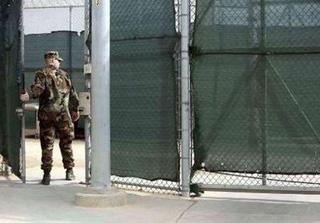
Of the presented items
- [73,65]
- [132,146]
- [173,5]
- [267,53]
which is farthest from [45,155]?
[73,65]

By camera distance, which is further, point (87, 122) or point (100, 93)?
point (87, 122)

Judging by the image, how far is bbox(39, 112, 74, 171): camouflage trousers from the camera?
27.2 ft

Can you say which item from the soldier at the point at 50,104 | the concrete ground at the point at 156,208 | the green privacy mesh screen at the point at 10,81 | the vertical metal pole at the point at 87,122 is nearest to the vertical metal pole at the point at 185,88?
the concrete ground at the point at 156,208

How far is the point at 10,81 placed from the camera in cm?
856

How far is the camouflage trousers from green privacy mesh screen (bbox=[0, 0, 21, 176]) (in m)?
0.33

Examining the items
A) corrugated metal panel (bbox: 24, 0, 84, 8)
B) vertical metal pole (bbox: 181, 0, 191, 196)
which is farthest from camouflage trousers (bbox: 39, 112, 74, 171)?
corrugated metal panel (bbox: 24, 0, 84, 8)

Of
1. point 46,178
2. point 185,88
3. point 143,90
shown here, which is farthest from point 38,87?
point 185,88

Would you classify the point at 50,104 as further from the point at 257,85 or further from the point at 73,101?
the point at 257,85

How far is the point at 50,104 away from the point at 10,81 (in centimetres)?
68

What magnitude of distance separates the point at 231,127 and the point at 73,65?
9687mm

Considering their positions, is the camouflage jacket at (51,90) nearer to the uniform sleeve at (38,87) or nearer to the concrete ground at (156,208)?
the uniform sleeve at (38,87)

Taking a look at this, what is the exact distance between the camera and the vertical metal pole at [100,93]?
6879 mm

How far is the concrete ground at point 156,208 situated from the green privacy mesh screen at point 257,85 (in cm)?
45

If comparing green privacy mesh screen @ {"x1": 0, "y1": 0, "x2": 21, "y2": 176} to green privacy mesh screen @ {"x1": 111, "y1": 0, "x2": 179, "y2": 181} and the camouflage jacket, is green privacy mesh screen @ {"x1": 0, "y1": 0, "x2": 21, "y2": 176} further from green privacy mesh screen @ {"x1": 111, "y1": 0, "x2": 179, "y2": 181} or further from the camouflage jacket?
green privacy mesh screen @ {"x1": 111, "y1": 0, "x2": 179, "y2": 181}
